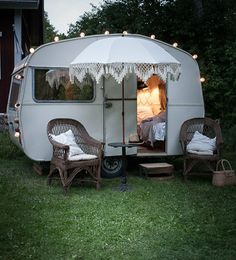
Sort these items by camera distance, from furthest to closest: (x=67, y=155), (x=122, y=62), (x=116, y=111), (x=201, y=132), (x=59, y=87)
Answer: (x=201, y=132) < (x=116, y=111) < (x=59, y=87) < (x=67, y=155) < (x=122, y=62)

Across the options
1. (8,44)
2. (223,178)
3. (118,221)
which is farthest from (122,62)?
(8,44)

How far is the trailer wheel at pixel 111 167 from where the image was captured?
8.10 metres

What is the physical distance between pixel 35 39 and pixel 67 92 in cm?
1399

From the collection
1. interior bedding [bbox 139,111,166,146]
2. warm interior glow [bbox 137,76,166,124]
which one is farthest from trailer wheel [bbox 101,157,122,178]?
warm interior glow [bbox 137,76,166,124]

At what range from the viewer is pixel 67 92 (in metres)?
7.96

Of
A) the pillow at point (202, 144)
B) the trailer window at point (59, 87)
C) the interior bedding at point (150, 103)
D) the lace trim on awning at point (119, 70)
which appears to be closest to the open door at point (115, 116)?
the trailer window at point (59, 87)

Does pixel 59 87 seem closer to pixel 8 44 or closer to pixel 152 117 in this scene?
pixel 152 117

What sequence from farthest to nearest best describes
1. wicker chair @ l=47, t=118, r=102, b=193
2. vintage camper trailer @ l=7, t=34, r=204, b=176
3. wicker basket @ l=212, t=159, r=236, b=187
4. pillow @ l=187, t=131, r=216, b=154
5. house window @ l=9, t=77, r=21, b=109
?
house window @ l=9, t=77, r=21, b=109
pillow @ l=187, t=131, r=216, b=154
vintage camper trailer @ l=7, t=34, r=204, b=176
wicker basket @ l=212, t=159, r=236, b=187
wicker chair @ l=47, t=118, r=102, b=193

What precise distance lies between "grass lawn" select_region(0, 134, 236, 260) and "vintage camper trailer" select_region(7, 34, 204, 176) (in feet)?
2.60

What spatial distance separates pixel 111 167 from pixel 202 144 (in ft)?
5.51

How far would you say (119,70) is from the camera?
21.9ft

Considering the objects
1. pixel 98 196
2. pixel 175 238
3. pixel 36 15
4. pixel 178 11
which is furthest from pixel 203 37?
pixel 175 238

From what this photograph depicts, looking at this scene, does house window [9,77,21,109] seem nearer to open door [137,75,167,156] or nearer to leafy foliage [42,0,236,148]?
open door [137,75,167,156]

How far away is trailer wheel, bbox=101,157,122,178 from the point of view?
810 cm
